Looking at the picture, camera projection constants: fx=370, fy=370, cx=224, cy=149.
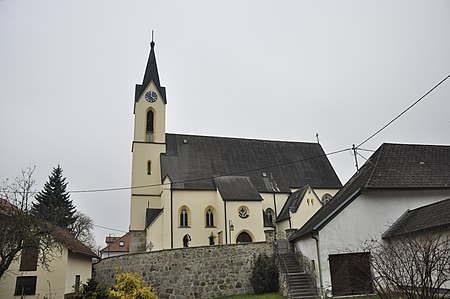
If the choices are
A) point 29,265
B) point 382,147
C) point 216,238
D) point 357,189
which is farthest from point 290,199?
point 29,265

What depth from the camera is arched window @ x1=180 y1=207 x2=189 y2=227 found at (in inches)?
1091

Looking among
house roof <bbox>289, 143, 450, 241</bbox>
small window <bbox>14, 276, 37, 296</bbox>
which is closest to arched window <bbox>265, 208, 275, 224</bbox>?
house roof <bbox>289, 143, 450, 241</bbox>

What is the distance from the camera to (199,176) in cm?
2967

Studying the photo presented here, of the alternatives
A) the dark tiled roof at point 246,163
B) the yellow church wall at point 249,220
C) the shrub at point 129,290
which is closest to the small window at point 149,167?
the dark tiled roof at point 246,163

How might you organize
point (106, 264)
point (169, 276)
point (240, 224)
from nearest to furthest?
point (169, 276) < point (106, 264) < point (240, 224)

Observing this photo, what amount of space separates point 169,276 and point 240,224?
9.43m

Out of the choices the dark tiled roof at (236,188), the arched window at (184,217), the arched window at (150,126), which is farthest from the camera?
the arched window at (150,126)

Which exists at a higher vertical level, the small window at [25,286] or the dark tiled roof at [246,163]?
the dark tiled roof at [246,163]

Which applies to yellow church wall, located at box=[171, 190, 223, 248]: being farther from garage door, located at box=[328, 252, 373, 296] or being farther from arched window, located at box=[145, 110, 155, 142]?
garage door, located at box=[328, 252, 373, 296]

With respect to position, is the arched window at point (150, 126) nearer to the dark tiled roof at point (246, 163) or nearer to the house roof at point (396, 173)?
the dark tiled roof at point (246, 163)

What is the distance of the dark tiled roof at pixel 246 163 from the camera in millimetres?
29766

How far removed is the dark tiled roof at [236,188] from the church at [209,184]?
75 mm

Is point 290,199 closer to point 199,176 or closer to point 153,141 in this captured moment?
point 199,176

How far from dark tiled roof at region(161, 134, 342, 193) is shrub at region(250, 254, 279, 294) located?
11.4 metres
